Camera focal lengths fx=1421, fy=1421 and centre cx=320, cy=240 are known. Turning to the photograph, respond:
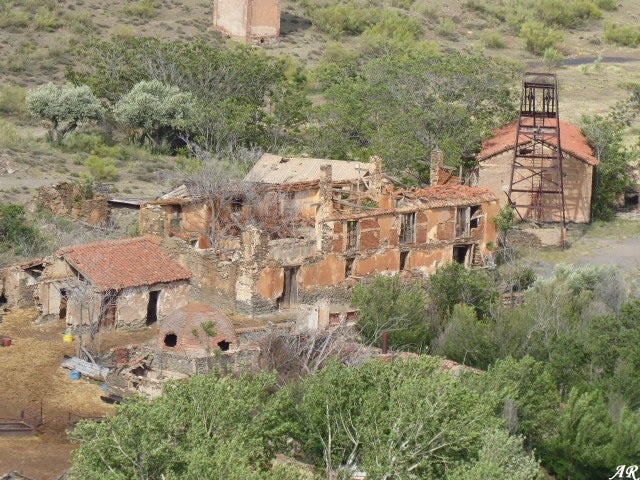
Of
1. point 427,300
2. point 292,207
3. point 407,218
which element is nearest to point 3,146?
point 292,207

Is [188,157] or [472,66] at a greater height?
[472,66]

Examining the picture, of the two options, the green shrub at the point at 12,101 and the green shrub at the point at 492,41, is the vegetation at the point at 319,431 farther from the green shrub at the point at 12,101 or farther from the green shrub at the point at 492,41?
the green shrub at the point at 492,41

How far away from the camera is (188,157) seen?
183 ft

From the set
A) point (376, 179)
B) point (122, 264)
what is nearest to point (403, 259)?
point (376, 179)

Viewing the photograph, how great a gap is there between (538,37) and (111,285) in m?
59.1

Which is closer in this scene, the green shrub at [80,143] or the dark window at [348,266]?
the dark window at [348,266]

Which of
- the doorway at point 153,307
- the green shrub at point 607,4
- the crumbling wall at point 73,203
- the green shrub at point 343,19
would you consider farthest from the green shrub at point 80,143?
the green shrub at point 607,4

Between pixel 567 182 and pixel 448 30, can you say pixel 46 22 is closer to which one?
pixel 448 30

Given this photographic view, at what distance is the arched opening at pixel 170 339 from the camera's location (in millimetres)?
32812

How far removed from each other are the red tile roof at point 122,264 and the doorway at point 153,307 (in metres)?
0.44

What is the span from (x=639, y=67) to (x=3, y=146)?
1660 inches

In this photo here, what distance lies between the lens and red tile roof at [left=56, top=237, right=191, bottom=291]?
35.8 m

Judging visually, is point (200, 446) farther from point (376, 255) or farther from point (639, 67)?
point (639, 67)

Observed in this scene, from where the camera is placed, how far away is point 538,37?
89.6m
